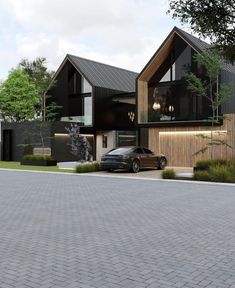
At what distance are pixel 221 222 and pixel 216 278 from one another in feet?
11.7

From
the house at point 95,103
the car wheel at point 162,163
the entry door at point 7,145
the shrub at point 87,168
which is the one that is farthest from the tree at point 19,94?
the shrub at point 87,168

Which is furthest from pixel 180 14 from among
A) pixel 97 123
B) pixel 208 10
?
pixel 97 123

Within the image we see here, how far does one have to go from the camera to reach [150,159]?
2328 cm

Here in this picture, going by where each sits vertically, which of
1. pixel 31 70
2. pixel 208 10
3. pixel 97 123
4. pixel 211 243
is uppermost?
pixel 31 70

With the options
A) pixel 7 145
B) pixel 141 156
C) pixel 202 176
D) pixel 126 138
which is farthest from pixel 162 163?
pixel 7 145

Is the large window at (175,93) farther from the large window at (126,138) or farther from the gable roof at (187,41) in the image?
the large window at (126,138)

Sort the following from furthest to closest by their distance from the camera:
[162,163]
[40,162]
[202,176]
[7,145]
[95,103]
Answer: [7,145] → [95,103] → [40,162] → [162,163] → [202,176]

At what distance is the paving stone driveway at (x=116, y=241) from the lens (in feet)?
15.3

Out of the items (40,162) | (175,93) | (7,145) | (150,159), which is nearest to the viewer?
(150,159)

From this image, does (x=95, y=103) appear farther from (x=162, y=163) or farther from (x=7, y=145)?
(x=162, y=163)

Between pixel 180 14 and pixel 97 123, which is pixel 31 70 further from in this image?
pixel 180 14

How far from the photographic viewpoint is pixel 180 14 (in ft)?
46.3

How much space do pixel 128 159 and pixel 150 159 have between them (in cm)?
241

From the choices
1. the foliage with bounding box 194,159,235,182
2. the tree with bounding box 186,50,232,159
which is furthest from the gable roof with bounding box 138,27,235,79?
the foliage with bounding box 194,159,235,182
